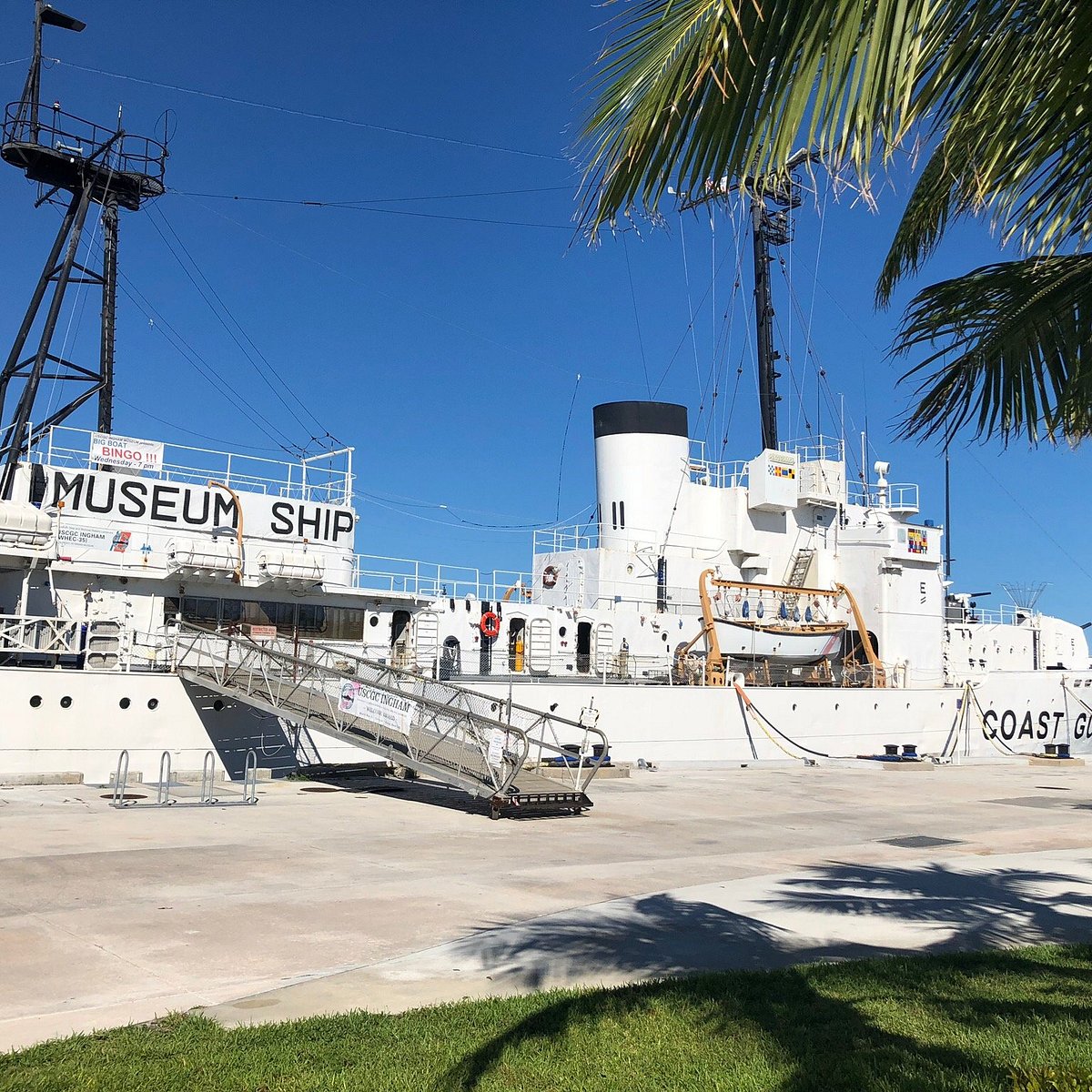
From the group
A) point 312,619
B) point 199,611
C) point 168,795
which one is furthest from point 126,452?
point 168,795

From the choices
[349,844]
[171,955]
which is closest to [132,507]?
[349,844]

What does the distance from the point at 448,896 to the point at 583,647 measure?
55.5ft

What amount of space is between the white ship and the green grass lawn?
9.34 meters

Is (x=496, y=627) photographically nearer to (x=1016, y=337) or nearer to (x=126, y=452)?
(x=126, y=452)

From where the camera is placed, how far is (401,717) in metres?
17.2

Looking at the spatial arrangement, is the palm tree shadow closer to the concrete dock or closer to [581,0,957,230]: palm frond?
the concrete dock

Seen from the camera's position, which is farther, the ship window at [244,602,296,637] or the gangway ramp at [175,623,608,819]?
the ship window at [244,602,296,637]

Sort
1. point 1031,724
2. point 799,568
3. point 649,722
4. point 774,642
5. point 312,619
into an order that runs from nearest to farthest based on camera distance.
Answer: point 312,619, point 649,722, point 774,642, point 799,568, point 1031,724

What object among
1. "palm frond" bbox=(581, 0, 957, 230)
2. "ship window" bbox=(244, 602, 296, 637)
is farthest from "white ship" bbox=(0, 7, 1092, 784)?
"palm frond" bbox=(581, 0, 957, 230)

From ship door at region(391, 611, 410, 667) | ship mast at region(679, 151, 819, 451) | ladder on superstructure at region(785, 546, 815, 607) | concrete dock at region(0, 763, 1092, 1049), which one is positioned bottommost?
concrete dock at region(0, 763, 1092, 1049)

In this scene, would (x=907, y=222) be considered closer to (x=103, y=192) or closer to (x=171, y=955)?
(x=171, y=955)

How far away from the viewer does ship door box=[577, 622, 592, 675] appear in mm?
26250

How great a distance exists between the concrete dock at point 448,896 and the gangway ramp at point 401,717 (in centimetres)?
56

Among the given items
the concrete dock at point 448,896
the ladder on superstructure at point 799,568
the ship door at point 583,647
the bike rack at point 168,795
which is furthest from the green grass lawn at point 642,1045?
the ladder on superstructure at point 799,568
